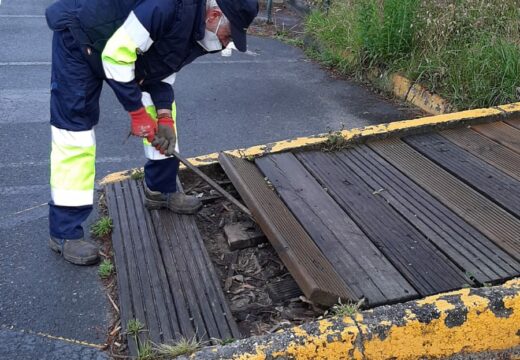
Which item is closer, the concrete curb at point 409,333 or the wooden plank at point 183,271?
the concrete curb at point 409,333

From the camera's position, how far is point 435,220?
3.11 m

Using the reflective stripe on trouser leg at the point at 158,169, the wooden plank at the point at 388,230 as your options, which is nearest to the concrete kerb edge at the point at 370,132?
the wooden plank at the point at 388,230

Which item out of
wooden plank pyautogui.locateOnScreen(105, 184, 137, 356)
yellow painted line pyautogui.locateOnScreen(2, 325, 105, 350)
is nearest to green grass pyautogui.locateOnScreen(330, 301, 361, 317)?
wooden plank pyautogui.locateOnScreen(105, 184, 137, 356)

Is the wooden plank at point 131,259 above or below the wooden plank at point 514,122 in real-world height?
below

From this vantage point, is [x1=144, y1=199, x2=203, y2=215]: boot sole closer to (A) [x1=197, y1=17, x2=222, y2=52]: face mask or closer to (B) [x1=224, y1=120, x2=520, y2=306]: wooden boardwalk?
(B) [x1=224, y1=120, x2=520, y2=306]: wooden boardwalk

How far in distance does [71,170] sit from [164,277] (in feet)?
2.44

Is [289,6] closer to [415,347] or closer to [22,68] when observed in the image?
[22,68]

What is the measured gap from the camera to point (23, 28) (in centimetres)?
845

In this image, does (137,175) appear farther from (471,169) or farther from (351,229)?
(471,169)

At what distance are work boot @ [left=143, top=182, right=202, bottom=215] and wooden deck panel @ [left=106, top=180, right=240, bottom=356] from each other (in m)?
0.04

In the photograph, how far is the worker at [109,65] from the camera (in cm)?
266

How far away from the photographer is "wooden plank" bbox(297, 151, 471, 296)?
266 cm

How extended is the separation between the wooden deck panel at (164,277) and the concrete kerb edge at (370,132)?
52 centimetres

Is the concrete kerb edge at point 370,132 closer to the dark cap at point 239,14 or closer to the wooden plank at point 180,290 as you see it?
the wooden plank at point 180,290
